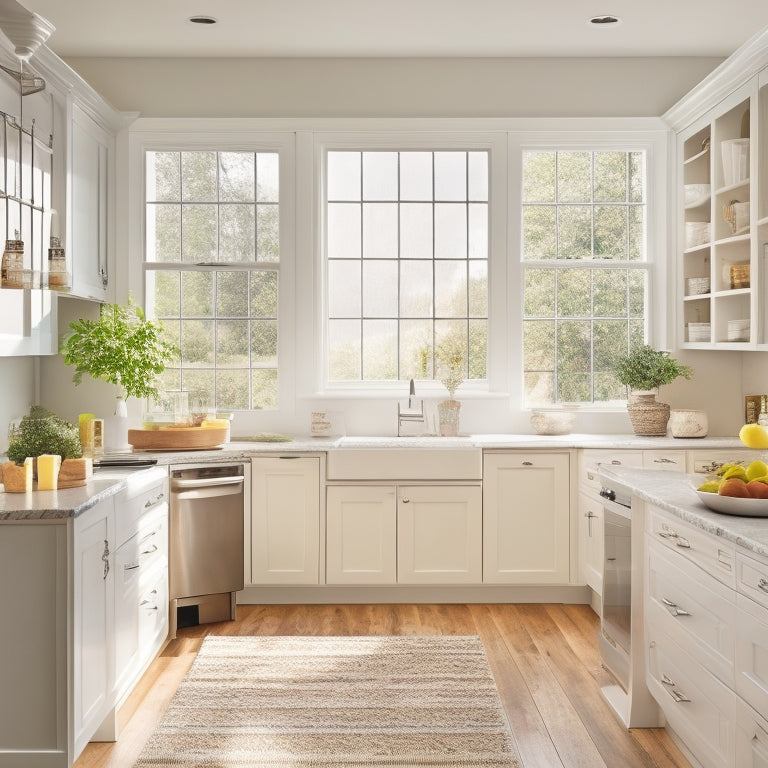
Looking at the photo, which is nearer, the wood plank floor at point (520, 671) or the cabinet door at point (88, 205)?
the wood plank floor at point (520, 671)

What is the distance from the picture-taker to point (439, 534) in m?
4.49

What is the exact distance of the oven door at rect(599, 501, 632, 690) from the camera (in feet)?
9.97

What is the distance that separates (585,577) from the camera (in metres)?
4.44

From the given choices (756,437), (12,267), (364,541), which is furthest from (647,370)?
(12,267)

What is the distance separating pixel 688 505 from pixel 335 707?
5.20 ft

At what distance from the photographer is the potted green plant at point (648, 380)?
4.70 meters

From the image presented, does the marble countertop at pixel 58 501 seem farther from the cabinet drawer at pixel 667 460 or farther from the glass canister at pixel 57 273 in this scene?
the cabinet drawer at pixel 667 460

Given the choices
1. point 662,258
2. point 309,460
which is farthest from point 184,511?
point 662,258

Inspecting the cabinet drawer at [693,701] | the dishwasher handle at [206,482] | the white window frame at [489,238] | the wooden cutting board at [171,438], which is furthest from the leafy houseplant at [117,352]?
the cabinet drawer at [693,701]

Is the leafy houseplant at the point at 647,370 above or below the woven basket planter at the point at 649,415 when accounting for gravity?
above

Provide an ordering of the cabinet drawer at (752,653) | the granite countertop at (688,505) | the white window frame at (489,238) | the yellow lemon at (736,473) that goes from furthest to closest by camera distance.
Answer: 1. the white window frame at (489,238)
2. the yellow lemon at (736,473)
3. the granite countertop at (688,505)
4. the cabinet drawer at (752,653)

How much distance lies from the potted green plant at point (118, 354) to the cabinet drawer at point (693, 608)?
2.70 m

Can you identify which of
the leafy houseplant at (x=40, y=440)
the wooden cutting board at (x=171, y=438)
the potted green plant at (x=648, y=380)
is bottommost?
the wooden cutting board at (x=171, y=438)

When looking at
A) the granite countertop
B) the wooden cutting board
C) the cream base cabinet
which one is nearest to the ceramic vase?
the cream base cabinet
